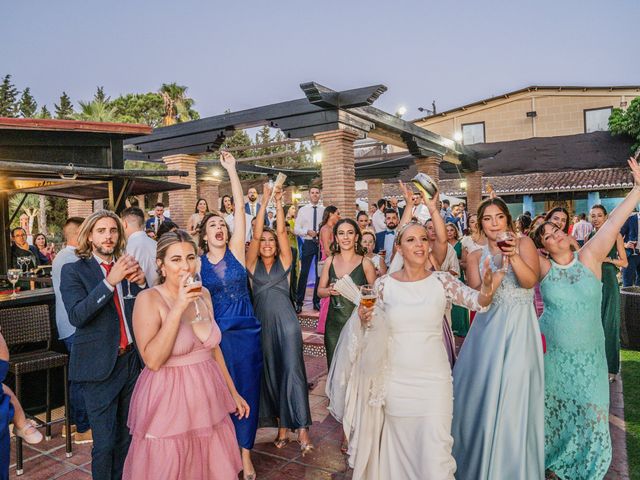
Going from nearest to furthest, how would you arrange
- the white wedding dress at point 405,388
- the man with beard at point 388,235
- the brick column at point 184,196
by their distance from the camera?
the white wedding dress at point 405,388 < the man with beard at point 388,235 < the brick column at point 184,196

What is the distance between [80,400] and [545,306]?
4100 millimetres

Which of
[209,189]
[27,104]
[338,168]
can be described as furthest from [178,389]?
[27,104]

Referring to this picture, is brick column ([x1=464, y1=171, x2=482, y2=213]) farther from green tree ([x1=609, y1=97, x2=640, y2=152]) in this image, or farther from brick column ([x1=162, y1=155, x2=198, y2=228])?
brick column ([x1=162, y1=155, x2=198, y2=228])

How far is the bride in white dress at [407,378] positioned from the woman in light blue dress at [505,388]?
0.32 metres

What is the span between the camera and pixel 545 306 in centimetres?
351

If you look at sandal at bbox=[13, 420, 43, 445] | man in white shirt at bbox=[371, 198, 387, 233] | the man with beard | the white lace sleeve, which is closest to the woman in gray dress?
the white lace sleeve

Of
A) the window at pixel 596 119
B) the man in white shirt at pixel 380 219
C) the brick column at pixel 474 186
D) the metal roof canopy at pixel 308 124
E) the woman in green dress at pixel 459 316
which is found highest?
the window at pixel 596 119

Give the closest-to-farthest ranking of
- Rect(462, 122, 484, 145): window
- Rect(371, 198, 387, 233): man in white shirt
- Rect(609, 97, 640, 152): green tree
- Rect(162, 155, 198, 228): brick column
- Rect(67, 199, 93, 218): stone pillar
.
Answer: Rect(371, 198, 387, 233): man in white shirt, Rect(162, 155, 198, 228): brick column, Rect(67, 199, 93, 218): stone pillar, Rect(609, 97, 640, 152): green tree, Rect(462, 122, 484, 145): window

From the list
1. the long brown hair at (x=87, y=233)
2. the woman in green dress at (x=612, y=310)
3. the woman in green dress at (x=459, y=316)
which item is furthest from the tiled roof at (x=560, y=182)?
the long brown hair at (x=87, y=233)

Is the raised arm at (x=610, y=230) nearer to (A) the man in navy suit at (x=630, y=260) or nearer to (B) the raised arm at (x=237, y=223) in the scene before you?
(B) the raised arm at (x=237, y=223)

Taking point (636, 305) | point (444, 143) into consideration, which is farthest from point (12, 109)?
point (636, 305)

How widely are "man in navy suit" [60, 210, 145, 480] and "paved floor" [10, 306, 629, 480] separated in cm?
107

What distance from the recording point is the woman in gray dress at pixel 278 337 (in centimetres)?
400

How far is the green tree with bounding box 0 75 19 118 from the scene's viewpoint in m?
40.6
